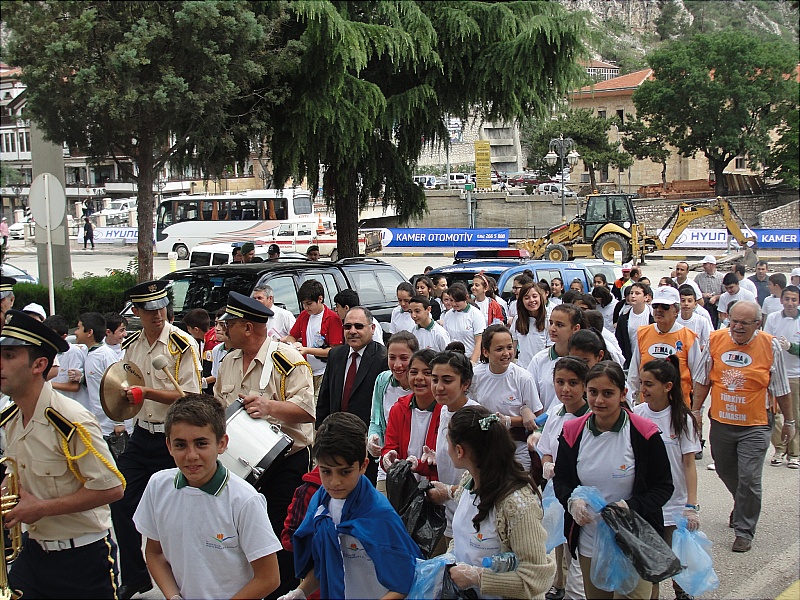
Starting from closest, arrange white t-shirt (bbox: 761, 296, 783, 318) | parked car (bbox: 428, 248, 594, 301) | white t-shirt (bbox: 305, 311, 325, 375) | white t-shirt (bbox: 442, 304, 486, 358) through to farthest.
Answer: white t-shirt (bbox: 305, 311, 325, 375)
white t-shirt (bbox: 442, 304, 486, 358)
white t-shirt (bbox: 761, 296, 783, 318)
parked car (bbox: 428, 248, 594, 301)

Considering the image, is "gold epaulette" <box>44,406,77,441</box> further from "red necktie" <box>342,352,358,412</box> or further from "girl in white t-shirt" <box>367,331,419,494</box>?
"red necktie" <box>342,352,358,412</box>

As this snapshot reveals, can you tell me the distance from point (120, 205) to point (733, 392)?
2533 inches

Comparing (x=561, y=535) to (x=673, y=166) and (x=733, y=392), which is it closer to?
(x=733, y=392)

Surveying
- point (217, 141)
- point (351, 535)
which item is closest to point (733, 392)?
point (351, 535)

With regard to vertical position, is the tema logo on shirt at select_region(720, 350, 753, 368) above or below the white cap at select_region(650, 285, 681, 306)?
below

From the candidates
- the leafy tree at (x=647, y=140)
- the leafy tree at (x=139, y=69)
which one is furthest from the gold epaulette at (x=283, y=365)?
the leafy tree at (x=647, y=140)

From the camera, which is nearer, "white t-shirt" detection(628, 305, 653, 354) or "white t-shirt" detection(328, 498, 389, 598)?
"white t-shirt" detection(328, 498, 389, 598)

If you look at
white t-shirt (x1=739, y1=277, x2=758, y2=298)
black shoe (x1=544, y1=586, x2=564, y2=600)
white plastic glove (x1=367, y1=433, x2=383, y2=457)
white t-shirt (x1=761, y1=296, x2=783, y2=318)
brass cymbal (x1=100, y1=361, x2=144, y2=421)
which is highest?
brass cymbal (x1=100, y1=361, x2=144, y2=421)

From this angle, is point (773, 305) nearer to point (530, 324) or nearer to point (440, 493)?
point (530, 324)

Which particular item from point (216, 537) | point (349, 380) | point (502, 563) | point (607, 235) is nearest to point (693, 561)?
point (502, 563)

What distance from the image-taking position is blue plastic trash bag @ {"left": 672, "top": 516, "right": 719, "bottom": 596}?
5.04 m

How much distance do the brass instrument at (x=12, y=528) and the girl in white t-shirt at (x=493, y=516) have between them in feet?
6.44

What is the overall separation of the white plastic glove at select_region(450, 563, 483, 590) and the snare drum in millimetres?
1320

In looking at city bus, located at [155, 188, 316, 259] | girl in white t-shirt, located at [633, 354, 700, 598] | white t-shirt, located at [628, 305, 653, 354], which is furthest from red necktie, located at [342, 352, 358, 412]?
city bus, located at [155, 188, 316, 259]
